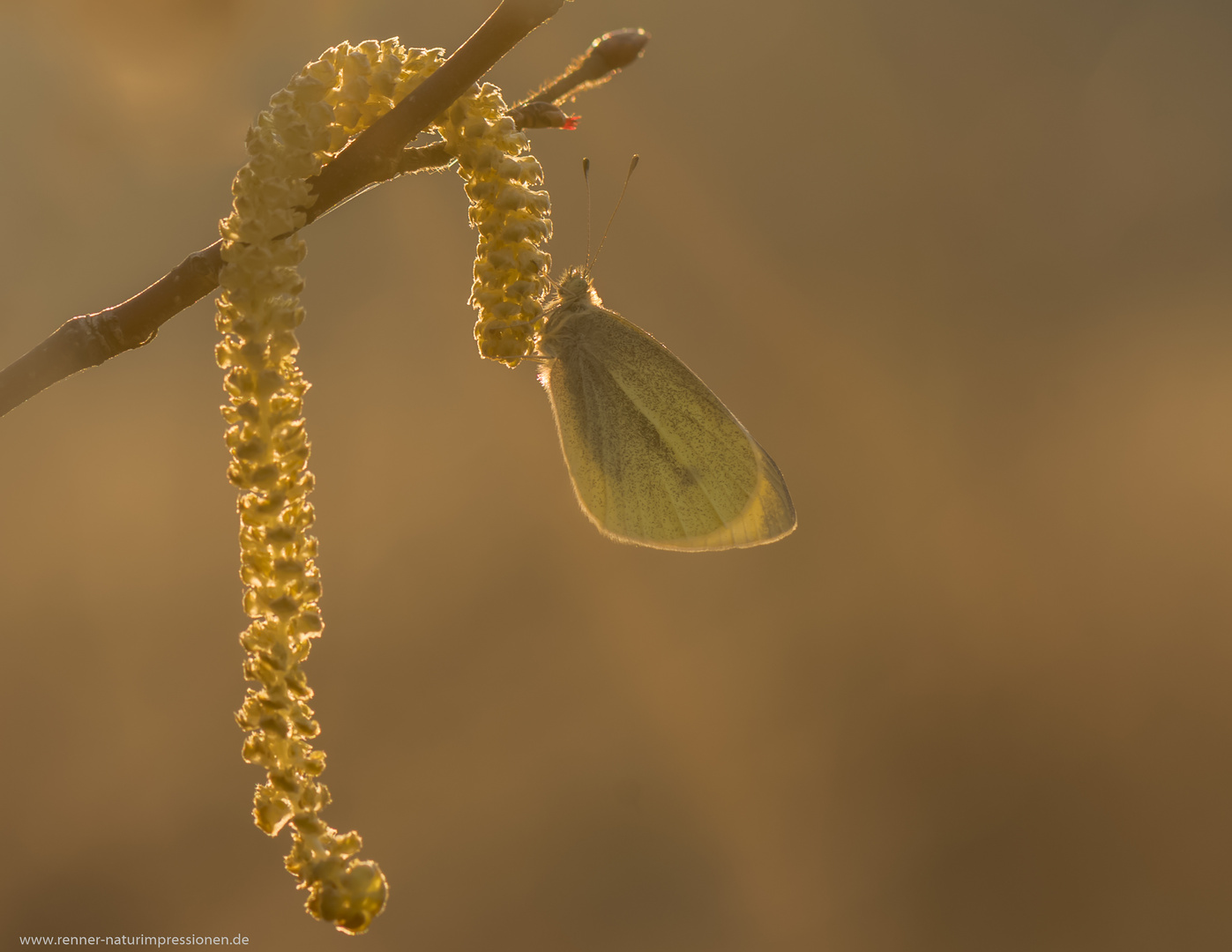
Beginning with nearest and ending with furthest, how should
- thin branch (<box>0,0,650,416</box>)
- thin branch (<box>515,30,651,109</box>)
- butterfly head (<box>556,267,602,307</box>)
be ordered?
thin branch (<box>0,0,650,416</box>), thin branch (<box>515,30,651,109</box>), butterfly head (<box>556,267,602,307</box>)

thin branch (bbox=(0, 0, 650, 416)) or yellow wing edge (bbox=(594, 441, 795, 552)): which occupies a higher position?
thin branch (bbox=(0, 0, 650, 416))

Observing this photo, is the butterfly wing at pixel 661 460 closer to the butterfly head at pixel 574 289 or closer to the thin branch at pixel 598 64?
the butterfly head at pixel 574 289

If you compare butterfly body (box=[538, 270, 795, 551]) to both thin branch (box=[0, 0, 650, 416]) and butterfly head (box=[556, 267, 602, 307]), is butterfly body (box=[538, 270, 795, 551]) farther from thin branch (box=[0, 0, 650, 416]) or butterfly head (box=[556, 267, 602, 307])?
thin branch (box=[0, 0, 650, 416])

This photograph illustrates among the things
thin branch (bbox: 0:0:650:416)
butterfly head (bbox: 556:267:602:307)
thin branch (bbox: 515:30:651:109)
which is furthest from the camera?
butterfly head (bbox: 556:267:602:307)

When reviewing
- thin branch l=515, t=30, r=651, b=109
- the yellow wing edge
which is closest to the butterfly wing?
the yellow wing edge

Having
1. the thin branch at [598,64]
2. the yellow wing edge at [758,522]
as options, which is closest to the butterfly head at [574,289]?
the yellow wing edge at [758,522]

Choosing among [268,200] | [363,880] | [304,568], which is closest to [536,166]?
[268,200]

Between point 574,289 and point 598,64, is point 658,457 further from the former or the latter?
point 598,64

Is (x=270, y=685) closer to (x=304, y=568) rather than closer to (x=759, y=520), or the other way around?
(x=304, y=568)
